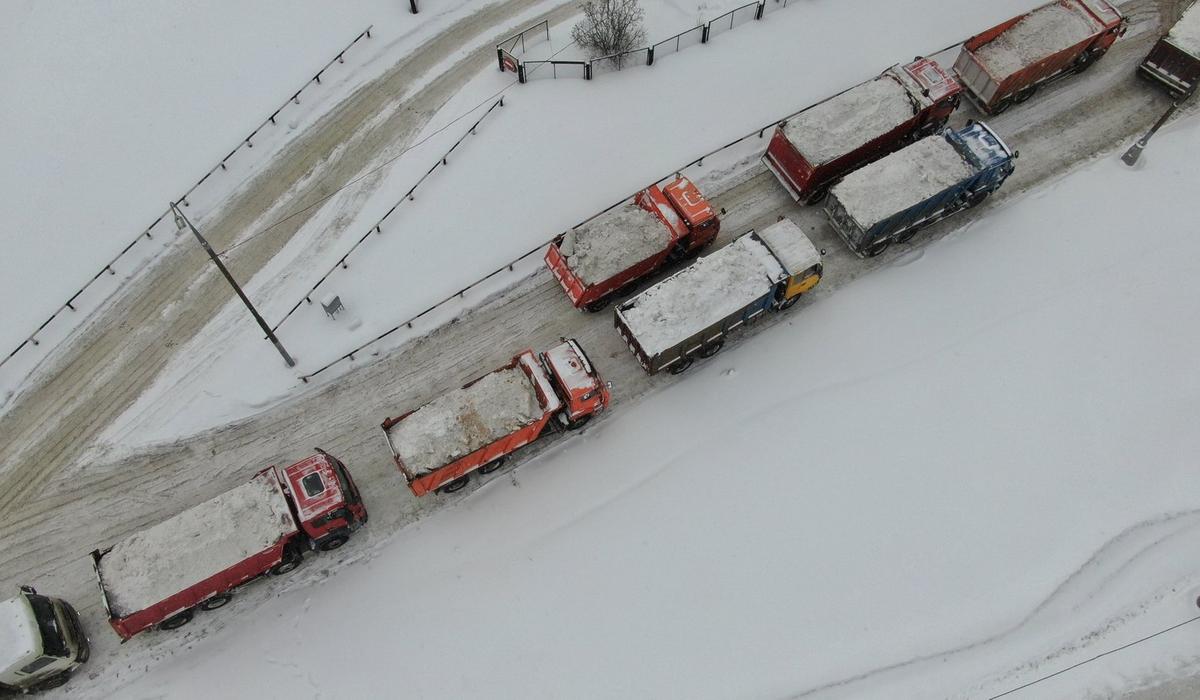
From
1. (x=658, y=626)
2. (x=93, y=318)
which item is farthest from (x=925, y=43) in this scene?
(x=93, y=318)

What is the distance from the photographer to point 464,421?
2272cm

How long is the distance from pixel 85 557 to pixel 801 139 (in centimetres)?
2579

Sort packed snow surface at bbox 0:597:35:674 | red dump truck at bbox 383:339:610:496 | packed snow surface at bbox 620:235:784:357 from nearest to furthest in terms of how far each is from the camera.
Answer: packed snow surface at bbox 0:597:35:674, red dump truck at bbox 383:339:610:496, packed snow surface at bbox 620:235:784:357

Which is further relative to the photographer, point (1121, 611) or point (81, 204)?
point (81, 204)

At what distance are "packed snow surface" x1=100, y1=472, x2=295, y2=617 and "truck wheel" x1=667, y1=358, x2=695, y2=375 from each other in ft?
39.7

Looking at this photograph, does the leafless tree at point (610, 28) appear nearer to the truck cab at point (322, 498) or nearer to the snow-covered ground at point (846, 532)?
the snow-covered ground at point (846, 532)

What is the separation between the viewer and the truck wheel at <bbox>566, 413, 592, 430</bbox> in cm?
2448

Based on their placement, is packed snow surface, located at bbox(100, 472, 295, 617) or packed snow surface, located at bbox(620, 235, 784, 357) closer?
packed snow surface, located at bbox(100, 472, 295, 617)

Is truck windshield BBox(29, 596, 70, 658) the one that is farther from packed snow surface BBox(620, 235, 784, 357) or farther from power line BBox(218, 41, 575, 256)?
packed snow surface BBox(620, 235, 784, 357)

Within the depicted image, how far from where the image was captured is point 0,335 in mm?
26562

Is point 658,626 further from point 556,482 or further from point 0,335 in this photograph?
point 0,335

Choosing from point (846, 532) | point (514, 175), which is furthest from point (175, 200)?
point (846, 532)

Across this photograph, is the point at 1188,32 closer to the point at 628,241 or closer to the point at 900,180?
the point at 900,180

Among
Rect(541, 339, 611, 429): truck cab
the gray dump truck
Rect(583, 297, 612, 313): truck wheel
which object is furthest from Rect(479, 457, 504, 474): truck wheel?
Rect(583, 297, 612, 313): truck wheel
